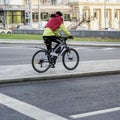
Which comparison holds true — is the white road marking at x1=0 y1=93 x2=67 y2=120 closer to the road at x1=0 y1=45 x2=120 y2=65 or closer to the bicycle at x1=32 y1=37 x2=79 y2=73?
the bicycle at x1=32 y1=37 x2=79 y2=73

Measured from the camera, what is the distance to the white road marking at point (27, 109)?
783cm

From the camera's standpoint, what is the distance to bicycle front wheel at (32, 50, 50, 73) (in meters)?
13.4

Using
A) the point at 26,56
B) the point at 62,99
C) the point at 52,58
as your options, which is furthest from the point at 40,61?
the point at 26,56

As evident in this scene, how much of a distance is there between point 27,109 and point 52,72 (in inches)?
189

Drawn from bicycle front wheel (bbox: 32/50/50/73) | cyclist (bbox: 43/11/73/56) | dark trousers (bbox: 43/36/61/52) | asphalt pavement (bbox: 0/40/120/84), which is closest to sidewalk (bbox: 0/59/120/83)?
asphalt pavement (bbox: 0/40/120/84)

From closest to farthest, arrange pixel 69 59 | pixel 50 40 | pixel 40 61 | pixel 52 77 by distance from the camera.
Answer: pixel 52 77 < pixel 40 61 < pixel 50 40 < pixel 69 59

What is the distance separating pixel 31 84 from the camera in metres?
11.6

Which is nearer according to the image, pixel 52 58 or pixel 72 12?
pixel 52 58

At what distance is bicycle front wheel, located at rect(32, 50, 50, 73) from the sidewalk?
6.2 inches

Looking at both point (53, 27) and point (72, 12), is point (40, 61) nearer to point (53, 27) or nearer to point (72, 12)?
point (53, 27)

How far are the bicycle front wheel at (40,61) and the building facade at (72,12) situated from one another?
66.1 metres

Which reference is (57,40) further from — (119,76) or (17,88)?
(17,88)

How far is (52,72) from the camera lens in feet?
43.3

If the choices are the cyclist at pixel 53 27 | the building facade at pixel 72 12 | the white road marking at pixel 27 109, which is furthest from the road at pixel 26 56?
the building facade at pixel 72 12
